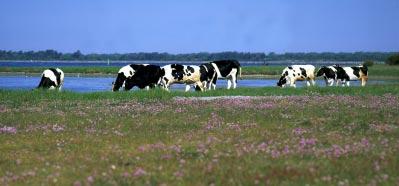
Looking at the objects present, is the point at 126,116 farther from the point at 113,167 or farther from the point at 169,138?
the point at 113,167

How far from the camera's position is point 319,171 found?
32.2 feet

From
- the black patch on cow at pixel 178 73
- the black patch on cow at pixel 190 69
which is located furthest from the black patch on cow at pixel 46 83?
the black patch on cow at pixel 190 69

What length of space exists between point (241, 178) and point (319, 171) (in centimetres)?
139

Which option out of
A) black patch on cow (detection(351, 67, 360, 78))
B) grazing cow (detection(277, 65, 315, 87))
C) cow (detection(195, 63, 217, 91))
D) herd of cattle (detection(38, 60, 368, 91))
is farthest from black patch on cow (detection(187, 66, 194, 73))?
black patch on cow (detection(351, 67, 360, 78))

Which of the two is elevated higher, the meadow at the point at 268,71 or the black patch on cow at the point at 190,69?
the black patch on cow at the point at 190,69

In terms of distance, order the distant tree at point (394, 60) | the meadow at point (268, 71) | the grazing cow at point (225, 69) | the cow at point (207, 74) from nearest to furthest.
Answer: the cow at point (207, 74) → the grazing cow at point (225, 69) → the meadow at point (268, 71) → the distant tree at point (394, 60)

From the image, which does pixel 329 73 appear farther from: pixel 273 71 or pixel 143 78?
pixel 273 71

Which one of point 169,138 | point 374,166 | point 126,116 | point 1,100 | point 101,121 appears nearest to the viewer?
point 374,166

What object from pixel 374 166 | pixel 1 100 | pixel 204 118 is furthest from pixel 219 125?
pixel 1 100

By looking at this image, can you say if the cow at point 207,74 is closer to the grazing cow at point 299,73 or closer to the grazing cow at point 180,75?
the grazing cow at point 180,75

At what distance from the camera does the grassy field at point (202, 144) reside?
9.78 meters

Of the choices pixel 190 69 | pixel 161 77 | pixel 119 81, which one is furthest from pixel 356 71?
pixel 119 81

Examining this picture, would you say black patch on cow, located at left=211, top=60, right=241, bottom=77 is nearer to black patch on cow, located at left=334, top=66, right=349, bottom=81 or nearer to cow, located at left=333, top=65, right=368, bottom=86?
black patch on cow, located at left=334, top=66, right=349, bottom=81

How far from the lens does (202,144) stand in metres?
12.9
